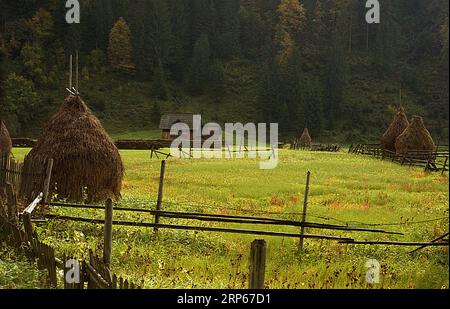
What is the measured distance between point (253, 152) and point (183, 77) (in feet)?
176

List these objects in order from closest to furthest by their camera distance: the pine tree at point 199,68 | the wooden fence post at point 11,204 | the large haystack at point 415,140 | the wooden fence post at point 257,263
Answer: the wooden fence post at point 257,263, the wooden fence post at point 11,204, the large haystack at point 415,140, the pine tree at point 199,68

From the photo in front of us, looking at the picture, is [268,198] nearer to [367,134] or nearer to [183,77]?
[367,134]

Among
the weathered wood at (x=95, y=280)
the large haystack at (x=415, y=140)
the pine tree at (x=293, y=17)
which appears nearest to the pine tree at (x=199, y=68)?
the pine tree at (x=293, y=17)

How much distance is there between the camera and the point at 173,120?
60.1m

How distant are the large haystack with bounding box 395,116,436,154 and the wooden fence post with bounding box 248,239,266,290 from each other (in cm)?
3344

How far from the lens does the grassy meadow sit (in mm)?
8688

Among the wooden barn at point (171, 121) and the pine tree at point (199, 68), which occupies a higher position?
the pine tree at point (199, 68)

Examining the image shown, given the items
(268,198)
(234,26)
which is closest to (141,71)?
(234,26)

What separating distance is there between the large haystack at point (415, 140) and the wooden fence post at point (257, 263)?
33440mm

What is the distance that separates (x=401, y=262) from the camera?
1038 centimetres

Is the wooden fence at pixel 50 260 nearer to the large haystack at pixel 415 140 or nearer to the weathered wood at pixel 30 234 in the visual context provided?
the weathered wood at pixel 30 234

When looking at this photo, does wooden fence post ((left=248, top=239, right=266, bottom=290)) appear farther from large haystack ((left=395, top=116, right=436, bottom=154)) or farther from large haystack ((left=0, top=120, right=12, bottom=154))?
large haystack ((left=395, top=116, right=436, bottom=154))

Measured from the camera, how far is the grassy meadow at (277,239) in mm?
8688
